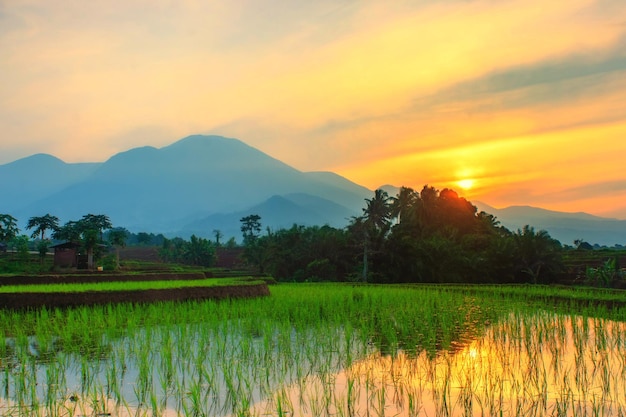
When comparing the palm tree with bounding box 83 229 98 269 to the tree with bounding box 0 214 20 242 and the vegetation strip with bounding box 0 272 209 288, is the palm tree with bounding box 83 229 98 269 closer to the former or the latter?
the tree with bounding box 0 214 20 242

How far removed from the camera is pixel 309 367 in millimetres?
9062

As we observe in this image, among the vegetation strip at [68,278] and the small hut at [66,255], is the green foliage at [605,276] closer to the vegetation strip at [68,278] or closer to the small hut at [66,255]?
the vegetation strip at [68,278]

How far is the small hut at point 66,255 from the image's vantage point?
158 feet

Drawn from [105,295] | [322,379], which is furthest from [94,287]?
[322,379]

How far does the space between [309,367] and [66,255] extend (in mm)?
45913

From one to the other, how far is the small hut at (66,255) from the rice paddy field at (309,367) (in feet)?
118

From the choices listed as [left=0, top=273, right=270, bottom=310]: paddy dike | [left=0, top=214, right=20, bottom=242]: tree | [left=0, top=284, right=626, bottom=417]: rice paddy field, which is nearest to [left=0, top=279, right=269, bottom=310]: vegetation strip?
[left=0, top=273, right=270, bottom=310]: paddy dike

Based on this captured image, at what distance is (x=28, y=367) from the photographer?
8992 mm

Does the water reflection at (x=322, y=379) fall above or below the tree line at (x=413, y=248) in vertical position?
below

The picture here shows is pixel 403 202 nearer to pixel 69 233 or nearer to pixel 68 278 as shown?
pixel 68 278

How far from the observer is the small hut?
4828 cm

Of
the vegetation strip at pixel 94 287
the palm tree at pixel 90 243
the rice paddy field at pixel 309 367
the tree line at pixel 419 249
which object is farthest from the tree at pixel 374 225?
the rice paddy field at pixel 309 367

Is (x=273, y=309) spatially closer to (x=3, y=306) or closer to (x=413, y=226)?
(x=3, y=306)

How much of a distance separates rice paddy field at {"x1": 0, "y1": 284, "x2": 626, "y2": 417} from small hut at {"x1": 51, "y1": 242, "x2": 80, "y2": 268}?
3584 cm
